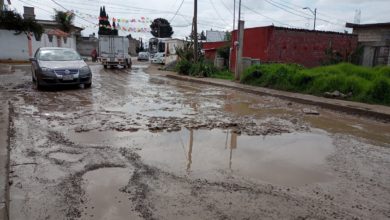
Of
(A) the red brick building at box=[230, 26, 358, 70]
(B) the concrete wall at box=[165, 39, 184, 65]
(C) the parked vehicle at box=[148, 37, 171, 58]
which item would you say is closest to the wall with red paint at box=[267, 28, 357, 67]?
(A) the red brick building at box=[230, 26, 358, 70]

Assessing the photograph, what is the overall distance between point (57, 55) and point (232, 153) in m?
10.1

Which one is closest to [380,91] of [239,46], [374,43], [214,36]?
[239,46]

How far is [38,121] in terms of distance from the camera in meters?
7.37

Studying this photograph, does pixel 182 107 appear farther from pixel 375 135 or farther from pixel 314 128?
pixel 375 135

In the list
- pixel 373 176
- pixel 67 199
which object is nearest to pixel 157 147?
pixel 67 199

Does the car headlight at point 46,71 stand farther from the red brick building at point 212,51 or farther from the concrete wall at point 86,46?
the concrete wall at point 86,46

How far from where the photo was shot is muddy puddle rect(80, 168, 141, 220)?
3355 mm

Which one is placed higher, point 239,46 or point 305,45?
point 305,45

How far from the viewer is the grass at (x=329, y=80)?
11078mm

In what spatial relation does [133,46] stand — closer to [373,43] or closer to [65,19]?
[65,19]

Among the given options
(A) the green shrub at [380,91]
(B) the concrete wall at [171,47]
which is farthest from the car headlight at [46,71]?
(B) the concrete wall at [171,47]

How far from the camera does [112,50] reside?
92.4 ft

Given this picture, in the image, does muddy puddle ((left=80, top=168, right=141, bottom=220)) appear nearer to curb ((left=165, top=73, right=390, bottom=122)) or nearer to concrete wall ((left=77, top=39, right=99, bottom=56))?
curb ((left=165, top=73, right=390, bottom=122))

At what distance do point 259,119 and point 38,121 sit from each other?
5.21 metres
